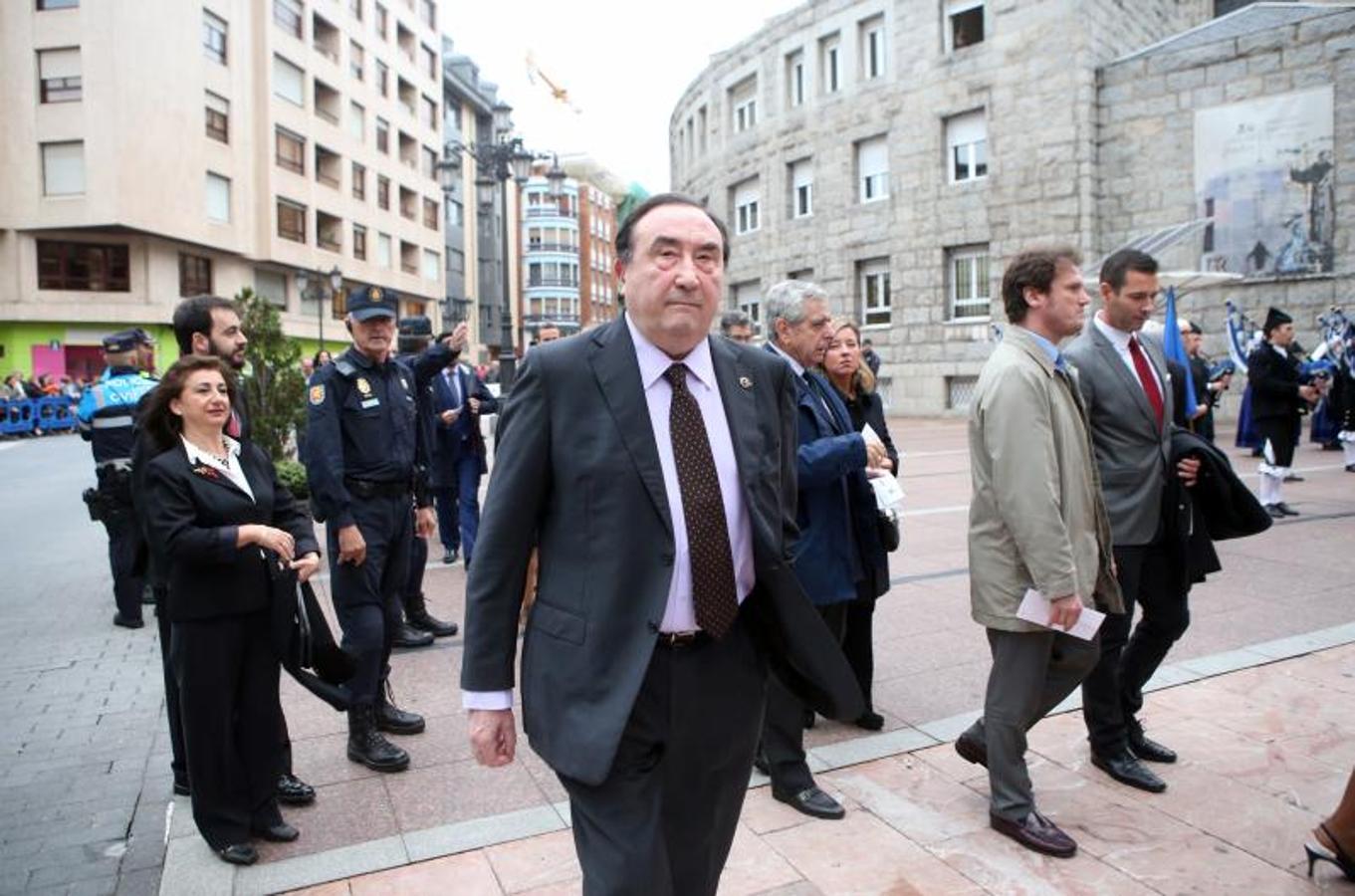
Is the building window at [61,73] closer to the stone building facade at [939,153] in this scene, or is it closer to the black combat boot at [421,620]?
the stone building facade at [939,153]

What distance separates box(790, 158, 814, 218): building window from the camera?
29.5 metres

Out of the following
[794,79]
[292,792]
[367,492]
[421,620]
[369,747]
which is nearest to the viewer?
[292,792]

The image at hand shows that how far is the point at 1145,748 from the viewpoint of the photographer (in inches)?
164

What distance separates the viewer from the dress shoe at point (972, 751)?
3811 millimetres

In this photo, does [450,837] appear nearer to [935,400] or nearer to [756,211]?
[935,400]

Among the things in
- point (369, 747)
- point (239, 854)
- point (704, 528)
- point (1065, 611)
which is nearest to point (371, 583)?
point (369, 747)

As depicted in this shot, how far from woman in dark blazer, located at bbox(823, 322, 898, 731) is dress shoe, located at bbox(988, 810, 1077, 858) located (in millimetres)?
918

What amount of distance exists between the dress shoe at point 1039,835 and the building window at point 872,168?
83.8 ft

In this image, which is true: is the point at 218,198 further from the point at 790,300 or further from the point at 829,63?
the point at 790,300

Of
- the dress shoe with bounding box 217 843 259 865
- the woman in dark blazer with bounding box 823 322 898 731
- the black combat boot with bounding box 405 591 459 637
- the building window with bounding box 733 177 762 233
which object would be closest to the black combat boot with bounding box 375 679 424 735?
the dress shoe with bounding box 217 843 259 865

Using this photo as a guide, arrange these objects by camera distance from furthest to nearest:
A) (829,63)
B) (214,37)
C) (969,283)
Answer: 1. (214,37)
2. (829,63)
3. (969,283)

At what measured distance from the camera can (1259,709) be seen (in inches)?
185

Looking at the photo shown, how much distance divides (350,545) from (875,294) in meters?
25.4

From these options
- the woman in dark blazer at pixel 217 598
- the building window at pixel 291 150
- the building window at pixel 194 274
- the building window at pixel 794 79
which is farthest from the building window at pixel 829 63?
the woman in dark blazer at pixel 217 598
